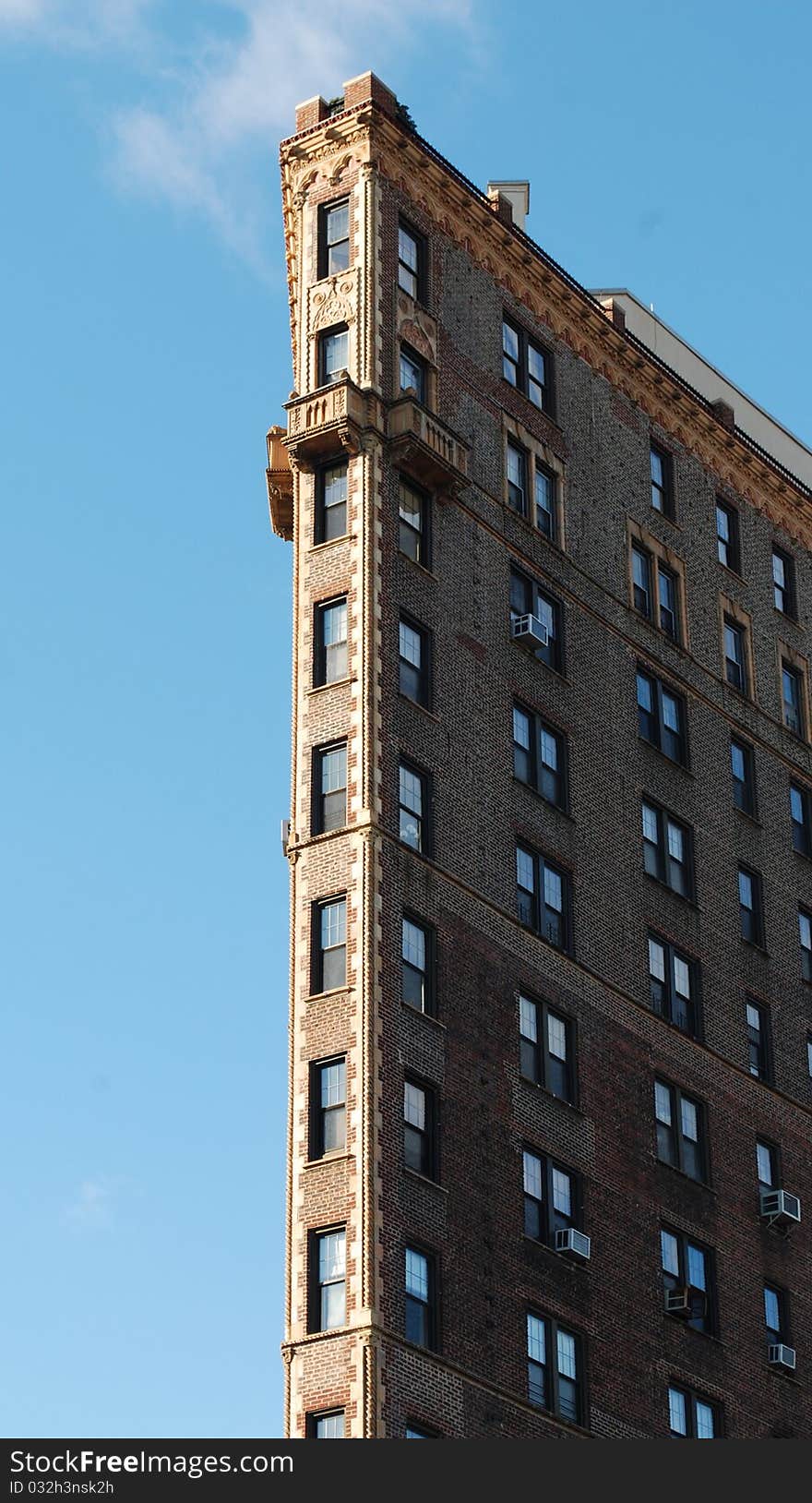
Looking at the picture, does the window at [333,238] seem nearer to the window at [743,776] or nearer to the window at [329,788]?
the window at [329,788]

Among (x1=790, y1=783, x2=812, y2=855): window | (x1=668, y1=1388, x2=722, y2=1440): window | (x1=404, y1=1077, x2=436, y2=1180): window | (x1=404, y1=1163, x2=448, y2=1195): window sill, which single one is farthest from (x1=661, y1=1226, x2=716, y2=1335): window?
(x1=790, y1=783, x2=812, y2=855): window

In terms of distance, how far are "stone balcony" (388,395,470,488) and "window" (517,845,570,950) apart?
9279 millimetres

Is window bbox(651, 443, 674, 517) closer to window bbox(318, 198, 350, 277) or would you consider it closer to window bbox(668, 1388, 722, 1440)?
window bbox(318, 198, 350, 277)

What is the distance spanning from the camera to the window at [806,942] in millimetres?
77312

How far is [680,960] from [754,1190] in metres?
5.91

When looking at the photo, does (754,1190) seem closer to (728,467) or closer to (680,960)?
(680,960)

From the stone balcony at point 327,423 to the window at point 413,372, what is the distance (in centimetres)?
232

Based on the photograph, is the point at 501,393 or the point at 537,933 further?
the point at 501,393

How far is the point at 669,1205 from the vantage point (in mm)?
67500

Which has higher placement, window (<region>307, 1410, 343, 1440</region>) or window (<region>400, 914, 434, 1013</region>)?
window (<region>400, 914, 434, 1013</region>)

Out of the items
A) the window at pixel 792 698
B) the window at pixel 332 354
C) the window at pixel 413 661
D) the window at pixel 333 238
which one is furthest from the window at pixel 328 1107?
the window at pixel 792 698

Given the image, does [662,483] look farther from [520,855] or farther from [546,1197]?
[546,1197]

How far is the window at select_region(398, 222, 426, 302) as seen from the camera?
72625 millimetres

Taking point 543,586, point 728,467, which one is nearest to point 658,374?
point 728,467
